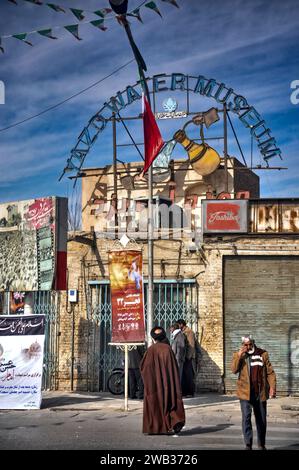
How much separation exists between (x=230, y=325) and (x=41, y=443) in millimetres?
8459

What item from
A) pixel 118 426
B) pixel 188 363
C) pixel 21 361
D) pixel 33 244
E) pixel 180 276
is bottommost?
pixel 118 426

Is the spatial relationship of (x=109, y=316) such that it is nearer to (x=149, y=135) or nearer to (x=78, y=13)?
(x=149, y=135)

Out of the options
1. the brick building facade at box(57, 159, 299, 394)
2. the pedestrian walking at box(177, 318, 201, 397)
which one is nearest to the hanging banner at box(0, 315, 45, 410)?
the brick building facade at box(57, 159, 299, 394)

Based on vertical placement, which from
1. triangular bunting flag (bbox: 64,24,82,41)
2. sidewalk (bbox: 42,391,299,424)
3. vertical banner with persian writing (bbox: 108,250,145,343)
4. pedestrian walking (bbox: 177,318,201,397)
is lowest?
sidewalk (bbox: 42,391,299,424)

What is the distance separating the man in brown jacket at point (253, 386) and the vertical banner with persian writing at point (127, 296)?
507 centimetres

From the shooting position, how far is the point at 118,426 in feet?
42.9

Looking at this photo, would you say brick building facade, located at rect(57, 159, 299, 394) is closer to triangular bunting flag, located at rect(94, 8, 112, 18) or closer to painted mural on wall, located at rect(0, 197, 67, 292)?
painted mural on wall, located at rect(0, 197, 67, 292)

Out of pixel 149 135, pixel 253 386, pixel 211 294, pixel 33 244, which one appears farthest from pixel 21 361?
pixel 253 386

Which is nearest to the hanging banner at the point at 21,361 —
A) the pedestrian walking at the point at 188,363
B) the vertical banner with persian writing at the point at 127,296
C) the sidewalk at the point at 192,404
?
the sidewalk at the point at 192,404

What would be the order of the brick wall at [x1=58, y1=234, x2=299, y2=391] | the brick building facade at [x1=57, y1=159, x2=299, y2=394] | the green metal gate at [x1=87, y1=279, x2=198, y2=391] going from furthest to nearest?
the green metal gate at [x1=87, y1=279, x2=198, y2=391]
the brick wall at [x1=58, y1=234, x2=299, y2=391]
the brick building facade at [x1=57, y1=159, x2=299, y2=394]

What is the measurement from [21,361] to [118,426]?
11.8 ft

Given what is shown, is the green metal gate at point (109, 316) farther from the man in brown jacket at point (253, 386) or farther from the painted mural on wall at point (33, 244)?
the man in brown jacket at point (253, 386)

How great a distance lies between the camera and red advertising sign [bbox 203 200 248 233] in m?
19.0

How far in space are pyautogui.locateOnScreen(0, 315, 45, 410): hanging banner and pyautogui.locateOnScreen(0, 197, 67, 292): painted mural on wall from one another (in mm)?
1751
